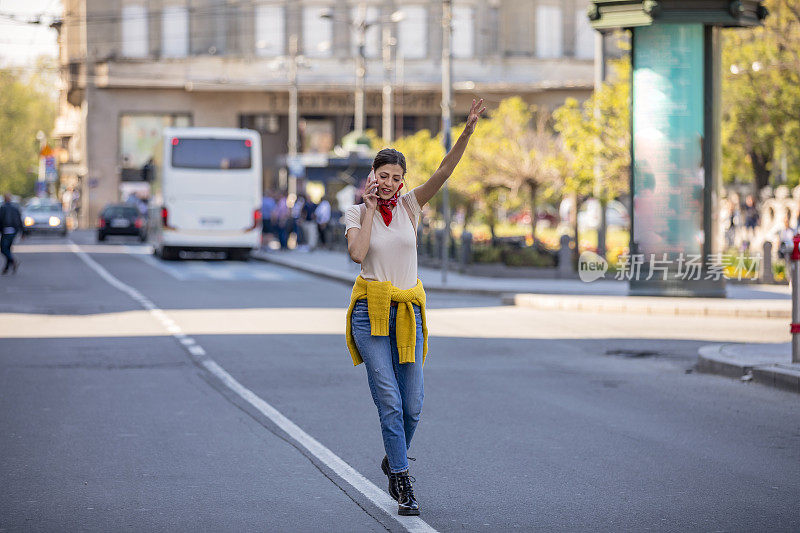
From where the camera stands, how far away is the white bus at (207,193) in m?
37.9

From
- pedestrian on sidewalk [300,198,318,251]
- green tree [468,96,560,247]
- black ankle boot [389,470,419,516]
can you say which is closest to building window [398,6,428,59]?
pedestrian on sidewalk [300,198,318,251]

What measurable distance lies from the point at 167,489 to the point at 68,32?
7331 cm

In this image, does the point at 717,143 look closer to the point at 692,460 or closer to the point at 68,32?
the point at 692,460

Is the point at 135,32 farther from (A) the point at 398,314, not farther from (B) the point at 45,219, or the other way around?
(A) the point at 398,314

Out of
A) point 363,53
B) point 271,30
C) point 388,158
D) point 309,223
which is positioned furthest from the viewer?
point 271,30

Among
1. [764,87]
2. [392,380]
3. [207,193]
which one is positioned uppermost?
[764,87]

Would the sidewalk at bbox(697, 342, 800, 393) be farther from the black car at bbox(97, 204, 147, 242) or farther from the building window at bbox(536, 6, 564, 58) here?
the building window at bbox(536, 6, 564, 58)

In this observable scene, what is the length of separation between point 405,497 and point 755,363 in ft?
23.5

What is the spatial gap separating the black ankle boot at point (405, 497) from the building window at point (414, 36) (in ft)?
224

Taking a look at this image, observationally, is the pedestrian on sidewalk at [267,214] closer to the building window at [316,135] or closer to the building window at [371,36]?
the building window at [371,36]

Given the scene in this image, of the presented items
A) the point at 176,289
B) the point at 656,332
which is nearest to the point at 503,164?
the point at 176,289

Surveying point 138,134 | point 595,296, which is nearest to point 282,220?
point 595,296

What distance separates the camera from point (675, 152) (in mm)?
22984

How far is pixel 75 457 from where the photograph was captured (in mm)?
8695
